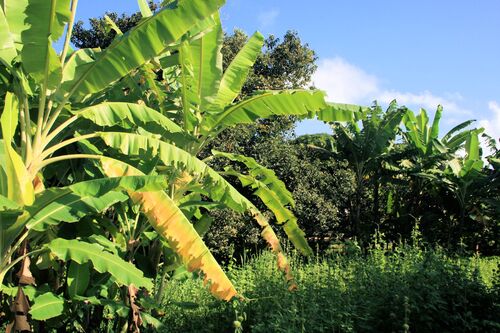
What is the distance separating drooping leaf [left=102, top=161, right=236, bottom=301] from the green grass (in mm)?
343

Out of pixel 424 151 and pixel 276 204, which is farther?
pixel 424 151

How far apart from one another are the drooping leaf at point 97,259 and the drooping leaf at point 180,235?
1.53 ft

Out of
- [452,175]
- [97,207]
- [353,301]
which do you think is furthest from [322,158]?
[97,207]

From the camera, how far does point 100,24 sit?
743 inches

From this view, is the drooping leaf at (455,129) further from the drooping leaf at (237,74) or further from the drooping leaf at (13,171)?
the drooping leaf at (13,171)

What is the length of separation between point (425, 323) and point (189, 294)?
4123 mm

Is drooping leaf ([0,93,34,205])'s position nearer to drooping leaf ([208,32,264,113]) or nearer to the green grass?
the green grass

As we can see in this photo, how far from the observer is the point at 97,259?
14.1 ft

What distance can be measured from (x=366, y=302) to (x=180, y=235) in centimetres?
212

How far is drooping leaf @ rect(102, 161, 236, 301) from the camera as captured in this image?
15.1 feet

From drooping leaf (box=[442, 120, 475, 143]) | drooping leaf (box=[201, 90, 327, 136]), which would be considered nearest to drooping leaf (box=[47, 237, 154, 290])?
drooping leaf (box=[201, 90, 327, 136])

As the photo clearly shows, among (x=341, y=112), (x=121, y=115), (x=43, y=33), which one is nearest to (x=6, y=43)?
(x=43, y=33)

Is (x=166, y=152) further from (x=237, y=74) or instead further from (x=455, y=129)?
(x=455, y=129)

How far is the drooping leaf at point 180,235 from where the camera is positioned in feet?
15.1
